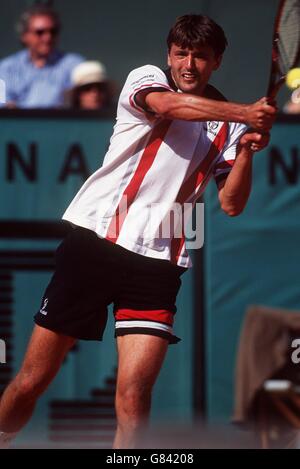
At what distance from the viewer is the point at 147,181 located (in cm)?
521

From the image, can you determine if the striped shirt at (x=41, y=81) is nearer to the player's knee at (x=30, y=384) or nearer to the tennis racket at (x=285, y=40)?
the tennis racket at (x=285, y=40)

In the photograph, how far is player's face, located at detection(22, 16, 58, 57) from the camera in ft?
27.4

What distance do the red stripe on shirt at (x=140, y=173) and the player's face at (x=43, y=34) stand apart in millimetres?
3266

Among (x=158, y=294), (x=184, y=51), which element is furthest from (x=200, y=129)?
(x=158, y=294)

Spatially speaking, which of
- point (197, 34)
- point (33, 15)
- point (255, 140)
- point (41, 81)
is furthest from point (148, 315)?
point (33, 15)

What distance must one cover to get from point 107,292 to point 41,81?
3.33m

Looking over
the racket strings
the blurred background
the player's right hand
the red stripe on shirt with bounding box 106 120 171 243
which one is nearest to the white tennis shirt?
the red stripe on shirt with bounding box 106 120 171 243

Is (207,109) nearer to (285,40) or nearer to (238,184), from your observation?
(238,184)

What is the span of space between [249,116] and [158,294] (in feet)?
2.68

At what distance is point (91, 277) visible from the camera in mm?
5223

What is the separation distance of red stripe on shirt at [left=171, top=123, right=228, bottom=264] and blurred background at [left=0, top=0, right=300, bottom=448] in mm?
2375

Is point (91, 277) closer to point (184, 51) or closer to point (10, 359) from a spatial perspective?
point (184, 51)

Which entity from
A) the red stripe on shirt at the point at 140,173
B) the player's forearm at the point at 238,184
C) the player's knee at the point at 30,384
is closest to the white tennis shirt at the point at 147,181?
the red stripe on shirt at the point at 140,173

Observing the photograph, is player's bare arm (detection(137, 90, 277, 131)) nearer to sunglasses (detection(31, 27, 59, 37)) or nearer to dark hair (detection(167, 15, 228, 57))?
dark hair (detection(167, 15, 228, 57))
